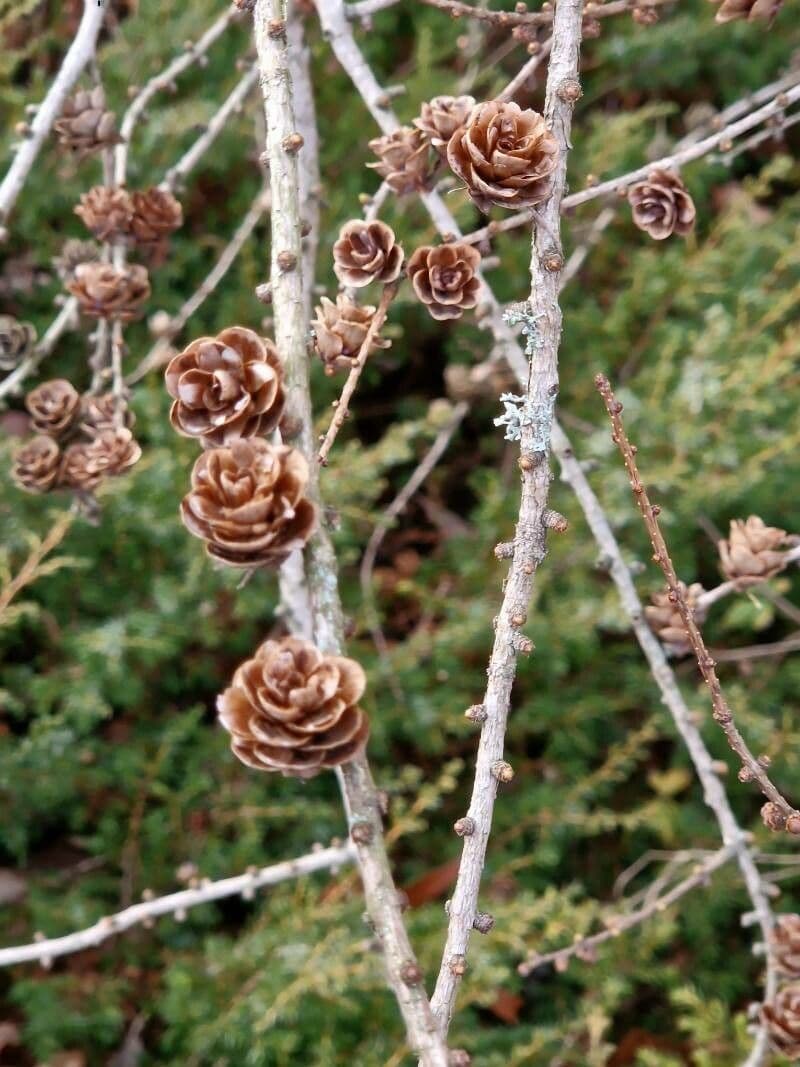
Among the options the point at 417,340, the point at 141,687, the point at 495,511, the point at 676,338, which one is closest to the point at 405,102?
the point at 417,340

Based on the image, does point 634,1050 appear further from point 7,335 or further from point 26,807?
point 7,335

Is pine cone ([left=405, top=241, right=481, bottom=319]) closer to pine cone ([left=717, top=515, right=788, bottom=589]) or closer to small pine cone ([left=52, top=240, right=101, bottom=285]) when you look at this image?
pine cone ([left=717, top=515, right=788, bottom=589])

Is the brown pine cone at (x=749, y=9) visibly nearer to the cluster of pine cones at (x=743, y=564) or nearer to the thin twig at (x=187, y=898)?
the cluster of pine cones at (x=743, y=564)

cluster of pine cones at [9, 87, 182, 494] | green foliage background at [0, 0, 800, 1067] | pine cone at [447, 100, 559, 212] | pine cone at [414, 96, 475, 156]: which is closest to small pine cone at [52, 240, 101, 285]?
cluster of pine cones at [9, 87, 182, 494]

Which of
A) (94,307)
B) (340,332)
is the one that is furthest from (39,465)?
(340,332)

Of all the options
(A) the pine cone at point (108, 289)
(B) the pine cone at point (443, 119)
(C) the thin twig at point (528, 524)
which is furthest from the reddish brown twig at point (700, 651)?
(A) the pine cone at point (108, 289)

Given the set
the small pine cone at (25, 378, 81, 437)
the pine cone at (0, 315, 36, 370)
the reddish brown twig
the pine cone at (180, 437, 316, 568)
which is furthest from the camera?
the pine cone at (0, 315, 36, 370)
